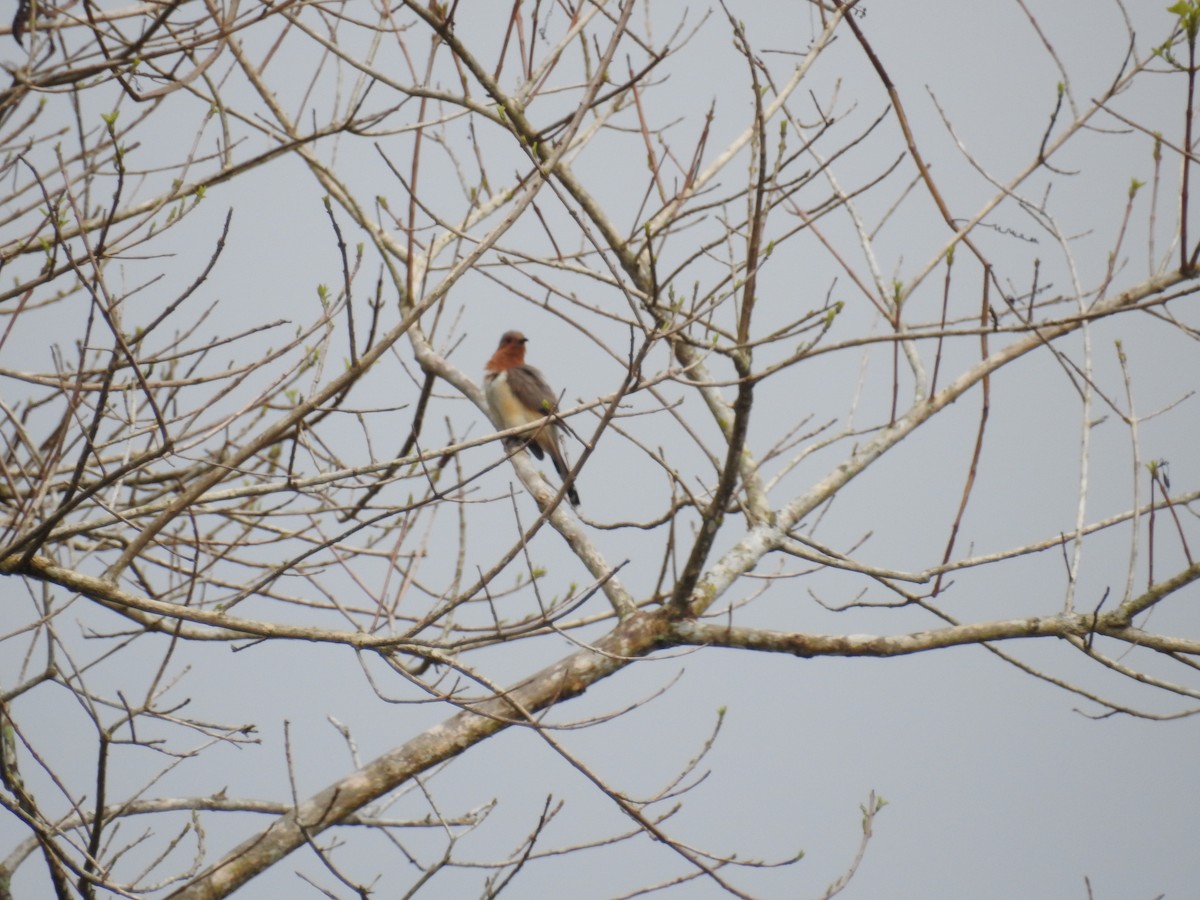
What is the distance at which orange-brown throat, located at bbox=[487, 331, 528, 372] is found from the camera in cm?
630

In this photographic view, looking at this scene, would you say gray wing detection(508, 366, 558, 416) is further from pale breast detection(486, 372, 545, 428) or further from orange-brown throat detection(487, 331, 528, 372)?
orange-brown throat detection(487, 331, 528, 372)

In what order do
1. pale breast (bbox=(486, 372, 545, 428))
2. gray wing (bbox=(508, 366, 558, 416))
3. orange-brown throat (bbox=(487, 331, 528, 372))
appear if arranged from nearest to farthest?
pale breast (bbox=(486, 372, 545, 428)) < gray wing (bbox=(508, 366, 558, 416)) < orange-brown throat (bbox=(487, 331, 528, 372))

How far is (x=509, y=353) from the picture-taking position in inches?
251

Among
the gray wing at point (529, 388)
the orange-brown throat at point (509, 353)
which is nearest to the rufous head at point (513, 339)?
the orange-brown throat at point (509, 353)

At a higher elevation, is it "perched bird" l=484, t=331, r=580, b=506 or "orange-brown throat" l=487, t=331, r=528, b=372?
"orange-brown throat" l=487, t=331, r=528, b=372

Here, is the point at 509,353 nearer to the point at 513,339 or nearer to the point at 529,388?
the point at 513,339

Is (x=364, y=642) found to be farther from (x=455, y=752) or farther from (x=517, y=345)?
(x=517, y=345)

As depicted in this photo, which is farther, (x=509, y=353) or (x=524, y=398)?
(x=509, y=353)

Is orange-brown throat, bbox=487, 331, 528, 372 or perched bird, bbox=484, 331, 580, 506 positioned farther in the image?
orange-brown throat, bbox=487, 331, 528, 372

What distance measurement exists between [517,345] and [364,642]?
158 inches

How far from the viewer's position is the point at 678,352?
11.9ft

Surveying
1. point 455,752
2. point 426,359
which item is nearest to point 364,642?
point 455,752

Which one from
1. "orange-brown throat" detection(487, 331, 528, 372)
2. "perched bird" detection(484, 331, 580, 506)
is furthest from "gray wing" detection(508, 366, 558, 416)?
"orange-brown throat" detection(487, 331, 528, 372)

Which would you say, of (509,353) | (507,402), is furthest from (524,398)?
(509,353)
